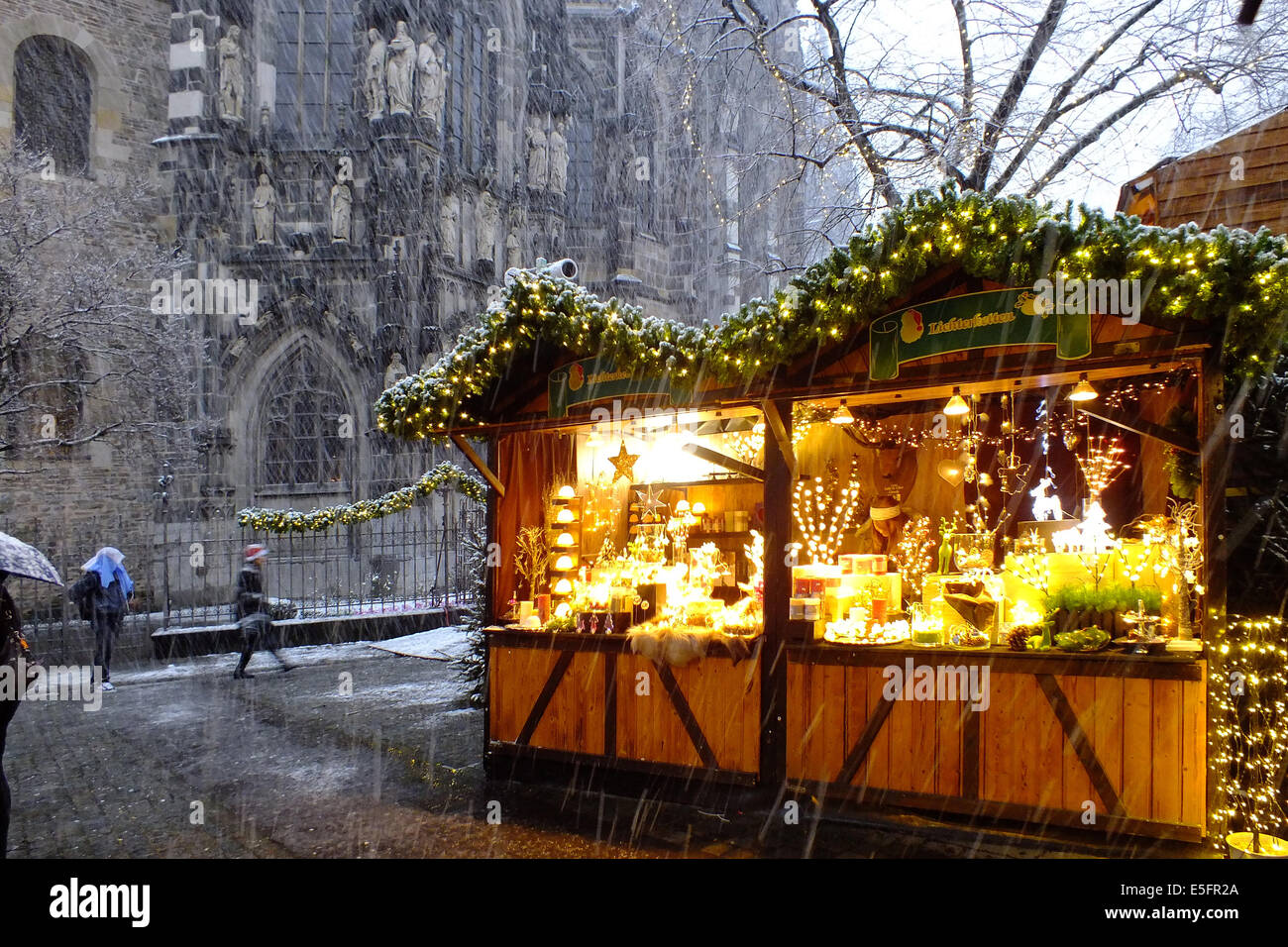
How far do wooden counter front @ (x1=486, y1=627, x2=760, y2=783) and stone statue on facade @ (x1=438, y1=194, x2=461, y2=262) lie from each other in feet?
45.7

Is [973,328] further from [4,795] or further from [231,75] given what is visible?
[231,75]

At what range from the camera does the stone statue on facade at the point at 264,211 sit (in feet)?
65.0

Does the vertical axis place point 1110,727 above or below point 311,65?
below

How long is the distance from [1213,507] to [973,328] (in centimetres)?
185

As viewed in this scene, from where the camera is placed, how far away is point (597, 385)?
7.76 m

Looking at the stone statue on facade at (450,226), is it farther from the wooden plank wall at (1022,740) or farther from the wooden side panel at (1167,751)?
the wooden side panel at (1167,751)

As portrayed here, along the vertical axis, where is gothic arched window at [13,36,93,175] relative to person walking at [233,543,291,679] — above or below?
above

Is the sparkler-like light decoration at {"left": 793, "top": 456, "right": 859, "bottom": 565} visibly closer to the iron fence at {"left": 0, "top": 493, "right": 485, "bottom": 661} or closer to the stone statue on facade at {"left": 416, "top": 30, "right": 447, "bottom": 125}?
the iron fence at {"left": 0, "top": 493, "right": 485, "bottom": 661}

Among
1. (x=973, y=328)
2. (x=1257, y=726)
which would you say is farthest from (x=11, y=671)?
(x=1257, y=726)

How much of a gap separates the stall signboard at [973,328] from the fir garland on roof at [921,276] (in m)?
0.16

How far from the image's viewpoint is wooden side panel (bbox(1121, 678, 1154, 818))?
5.75 metres

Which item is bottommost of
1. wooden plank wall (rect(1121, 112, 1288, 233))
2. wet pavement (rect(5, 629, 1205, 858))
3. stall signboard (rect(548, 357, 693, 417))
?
wet pavement (rect(5, 629, 1205, 858))

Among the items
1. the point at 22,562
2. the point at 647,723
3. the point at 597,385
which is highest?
the point at 597,385

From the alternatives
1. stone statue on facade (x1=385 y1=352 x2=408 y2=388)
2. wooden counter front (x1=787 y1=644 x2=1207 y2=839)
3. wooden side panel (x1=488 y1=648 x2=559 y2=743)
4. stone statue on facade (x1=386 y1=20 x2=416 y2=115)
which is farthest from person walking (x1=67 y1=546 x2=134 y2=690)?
stone statue on facade (x1=386 y1=20 x2=416 y2=115)
